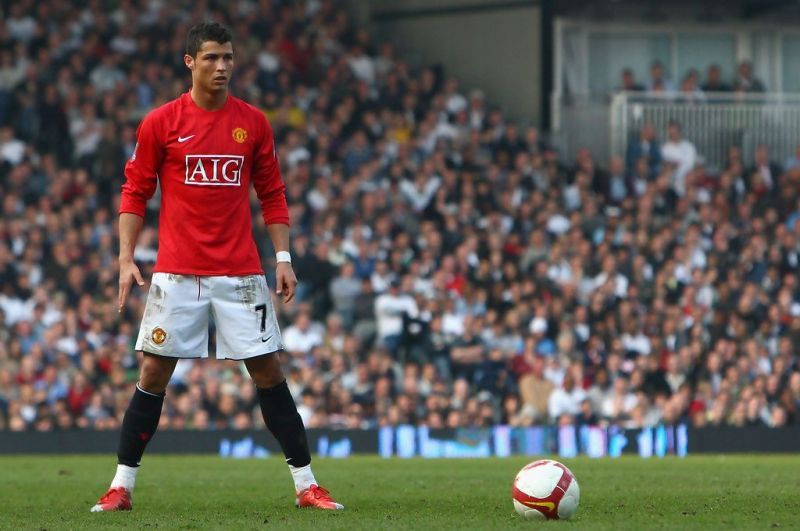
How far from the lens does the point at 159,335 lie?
8.57 metres

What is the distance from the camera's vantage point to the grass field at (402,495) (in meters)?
7.94

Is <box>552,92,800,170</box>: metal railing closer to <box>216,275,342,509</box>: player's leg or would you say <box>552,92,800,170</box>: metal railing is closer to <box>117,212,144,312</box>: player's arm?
<box>216,275,342,509</box>: player's leg

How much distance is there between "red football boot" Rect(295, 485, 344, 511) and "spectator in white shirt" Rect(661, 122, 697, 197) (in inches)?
679

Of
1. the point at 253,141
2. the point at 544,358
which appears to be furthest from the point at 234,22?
the point at 253,141

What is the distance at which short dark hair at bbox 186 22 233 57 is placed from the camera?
27.7 feet

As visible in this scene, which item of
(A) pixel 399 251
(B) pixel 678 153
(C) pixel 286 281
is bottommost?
(C) pixel 286 281

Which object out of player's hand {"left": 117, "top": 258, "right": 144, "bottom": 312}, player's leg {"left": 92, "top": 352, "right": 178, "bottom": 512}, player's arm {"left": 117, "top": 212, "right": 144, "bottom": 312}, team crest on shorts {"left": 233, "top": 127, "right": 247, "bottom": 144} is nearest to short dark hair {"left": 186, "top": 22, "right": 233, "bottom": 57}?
team crest on shorts {"left": 233, "top": 127, "right": 247, "bottom": 144}

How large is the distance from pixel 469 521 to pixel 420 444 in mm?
10769

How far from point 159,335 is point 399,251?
1316 centimetres

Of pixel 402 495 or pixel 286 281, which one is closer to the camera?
pixel 286 281

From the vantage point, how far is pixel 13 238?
2016 centimetres

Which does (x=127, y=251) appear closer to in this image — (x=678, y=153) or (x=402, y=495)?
(x=402, y=495)

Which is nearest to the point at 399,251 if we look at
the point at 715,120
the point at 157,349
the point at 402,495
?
the point at 715,120

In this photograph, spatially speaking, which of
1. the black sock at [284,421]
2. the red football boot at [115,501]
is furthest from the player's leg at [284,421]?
the red football boot at [115,501]
